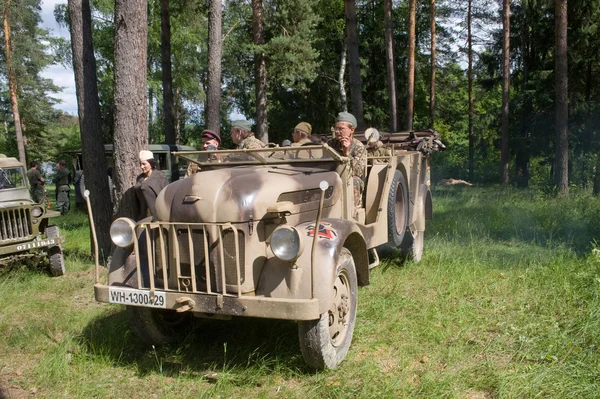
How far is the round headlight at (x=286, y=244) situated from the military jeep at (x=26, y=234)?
198 inches

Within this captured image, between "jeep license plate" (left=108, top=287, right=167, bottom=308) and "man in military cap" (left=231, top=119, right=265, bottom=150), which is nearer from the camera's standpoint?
"jeep license plate" (left=108, top=287, right=167, bottom=308)

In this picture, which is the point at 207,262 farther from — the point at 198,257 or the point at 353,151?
the point at 353,151

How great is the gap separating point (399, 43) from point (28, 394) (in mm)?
27581

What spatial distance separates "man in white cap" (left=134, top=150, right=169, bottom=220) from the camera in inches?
242

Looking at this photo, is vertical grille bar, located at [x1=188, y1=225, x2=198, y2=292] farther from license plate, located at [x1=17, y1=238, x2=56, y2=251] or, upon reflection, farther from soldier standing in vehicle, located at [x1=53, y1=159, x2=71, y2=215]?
soldier standing in vehicle, located at [x1=53, y1=159, x2=71, y2=215]

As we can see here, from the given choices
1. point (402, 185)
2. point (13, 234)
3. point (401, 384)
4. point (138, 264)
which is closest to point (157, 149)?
point (13, 234)

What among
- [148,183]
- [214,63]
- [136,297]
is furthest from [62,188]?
[136,297]

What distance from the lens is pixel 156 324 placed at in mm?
4668

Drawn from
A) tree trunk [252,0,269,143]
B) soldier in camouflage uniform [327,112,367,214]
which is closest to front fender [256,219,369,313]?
soldier in camouflage uniform [327,112,367,214]

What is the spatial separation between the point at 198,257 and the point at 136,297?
560 mm

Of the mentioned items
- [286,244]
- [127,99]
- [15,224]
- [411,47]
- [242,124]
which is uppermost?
[411,47]

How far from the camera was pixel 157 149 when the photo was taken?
1549 centimetres

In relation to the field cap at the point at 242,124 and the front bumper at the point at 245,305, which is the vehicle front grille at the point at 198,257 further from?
the field cap at the point at 242,124

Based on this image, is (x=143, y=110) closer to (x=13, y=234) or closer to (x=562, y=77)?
(x=13, y=234)
